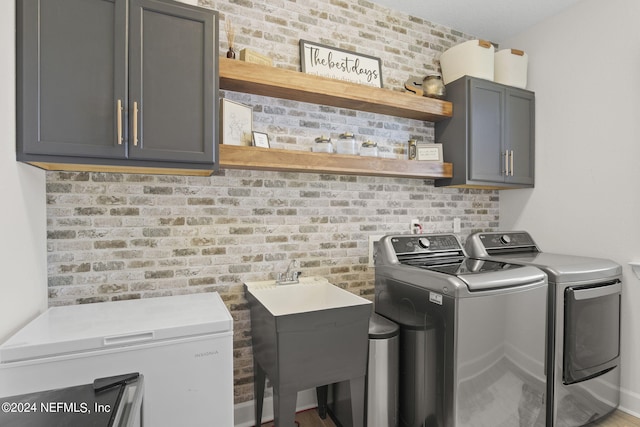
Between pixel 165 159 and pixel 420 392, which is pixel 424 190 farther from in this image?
pixel 165 159

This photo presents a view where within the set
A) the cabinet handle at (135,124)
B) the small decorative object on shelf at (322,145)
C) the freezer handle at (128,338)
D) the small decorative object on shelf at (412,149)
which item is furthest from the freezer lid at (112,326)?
the small decorative object on shelf at (412,149)

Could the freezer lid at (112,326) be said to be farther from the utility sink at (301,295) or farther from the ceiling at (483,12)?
the ceiling at (483,12)

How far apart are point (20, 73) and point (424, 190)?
2557 millimetres

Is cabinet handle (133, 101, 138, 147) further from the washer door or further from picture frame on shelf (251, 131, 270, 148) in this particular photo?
the washer door

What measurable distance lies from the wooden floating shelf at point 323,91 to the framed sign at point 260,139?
276 mm

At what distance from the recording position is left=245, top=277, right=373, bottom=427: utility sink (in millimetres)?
1621

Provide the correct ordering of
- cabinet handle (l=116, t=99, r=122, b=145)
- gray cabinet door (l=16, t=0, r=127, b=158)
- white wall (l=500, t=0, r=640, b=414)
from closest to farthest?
gray cabinet door (l=16, t=0, r=127, b=158) < cabinet handle (l=116, t=99, r=122, b=145) < white wall (l=500, t=0, r=640, b=414)

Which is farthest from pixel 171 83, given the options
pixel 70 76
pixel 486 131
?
pixel 486 131

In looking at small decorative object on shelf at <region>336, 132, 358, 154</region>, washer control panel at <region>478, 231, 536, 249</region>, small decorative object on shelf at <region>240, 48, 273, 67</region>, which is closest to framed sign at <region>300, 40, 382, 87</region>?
small decorative object on shelf at <region>240, 48, 273, 67</region>

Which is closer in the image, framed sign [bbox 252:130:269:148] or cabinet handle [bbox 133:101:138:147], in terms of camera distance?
cabinet handle [bbox 133:101:138:147]

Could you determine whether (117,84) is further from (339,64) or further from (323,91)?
(339,64)

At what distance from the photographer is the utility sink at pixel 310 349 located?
1.62m

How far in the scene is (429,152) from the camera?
2621mm

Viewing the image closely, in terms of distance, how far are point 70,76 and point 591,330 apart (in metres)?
3.13
